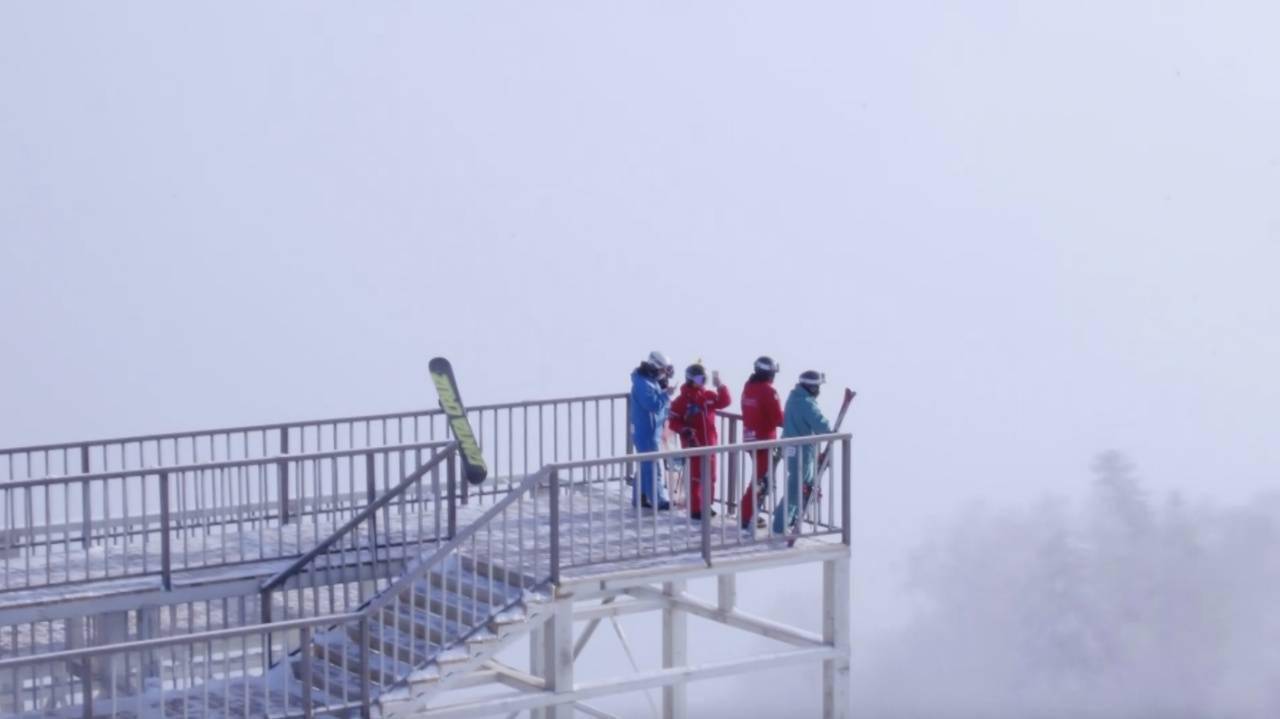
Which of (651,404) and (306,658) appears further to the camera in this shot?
(651,404)

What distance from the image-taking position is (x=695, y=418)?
1770cm

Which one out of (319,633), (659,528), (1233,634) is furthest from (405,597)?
(1233,634)

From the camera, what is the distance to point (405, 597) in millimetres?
16219

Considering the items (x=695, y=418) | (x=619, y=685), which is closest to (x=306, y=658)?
(x=619, y=685)

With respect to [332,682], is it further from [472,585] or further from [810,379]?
[810,379]

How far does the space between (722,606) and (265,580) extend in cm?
548

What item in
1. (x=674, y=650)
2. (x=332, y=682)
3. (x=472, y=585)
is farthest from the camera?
(x=674, y=650)

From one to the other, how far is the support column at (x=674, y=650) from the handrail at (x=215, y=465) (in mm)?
5651

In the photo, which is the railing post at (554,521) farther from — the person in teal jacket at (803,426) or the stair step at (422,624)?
the person in teal jacket at (803,426)

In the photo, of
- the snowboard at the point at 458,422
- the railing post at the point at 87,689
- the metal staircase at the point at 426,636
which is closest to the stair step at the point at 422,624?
the metal staircase at the point at 426,636

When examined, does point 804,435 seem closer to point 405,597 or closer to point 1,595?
point 405,597

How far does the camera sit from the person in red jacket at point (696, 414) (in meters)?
17.6

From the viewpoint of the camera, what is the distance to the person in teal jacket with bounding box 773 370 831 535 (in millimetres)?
16656

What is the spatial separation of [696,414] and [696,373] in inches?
17.1
